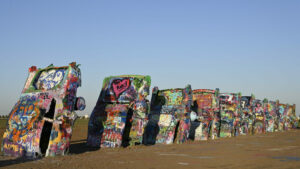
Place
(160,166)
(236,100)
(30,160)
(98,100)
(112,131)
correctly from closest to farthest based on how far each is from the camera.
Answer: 1. (160,166)
2. (30,160)
3. (112,131)
4. (98,100)
5. (236,100)

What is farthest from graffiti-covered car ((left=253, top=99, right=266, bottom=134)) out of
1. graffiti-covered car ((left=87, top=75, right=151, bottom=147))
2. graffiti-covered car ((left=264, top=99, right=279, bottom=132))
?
graffiti-covered car ((left=87, top=75, right=151, bottom=147))

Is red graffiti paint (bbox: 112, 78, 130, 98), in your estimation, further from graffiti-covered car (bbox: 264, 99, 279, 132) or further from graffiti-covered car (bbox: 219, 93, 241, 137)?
graffiti-covered car (bbox: 264, 99, 279, 132)

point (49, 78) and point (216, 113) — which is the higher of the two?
point (49, 78)

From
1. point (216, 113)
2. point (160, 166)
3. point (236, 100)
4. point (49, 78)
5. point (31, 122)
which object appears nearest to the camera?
point (160, 166)

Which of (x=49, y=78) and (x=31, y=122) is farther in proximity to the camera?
(x=49, y=78)

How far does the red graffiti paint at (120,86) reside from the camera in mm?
17031

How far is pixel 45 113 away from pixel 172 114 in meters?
9.32

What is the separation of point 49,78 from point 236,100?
1997cm

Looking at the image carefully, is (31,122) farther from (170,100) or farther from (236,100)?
(236,100)

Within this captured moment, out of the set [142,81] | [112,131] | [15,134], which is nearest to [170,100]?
[142,81]

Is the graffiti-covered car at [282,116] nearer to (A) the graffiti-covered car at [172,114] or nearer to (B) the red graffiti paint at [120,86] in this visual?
(A) the graffiti-covered car at [172,114]

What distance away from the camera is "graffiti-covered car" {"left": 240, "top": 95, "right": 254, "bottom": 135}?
104 feet

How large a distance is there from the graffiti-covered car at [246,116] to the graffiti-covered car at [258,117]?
1.57 meters

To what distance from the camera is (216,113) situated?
2520 centimetres
